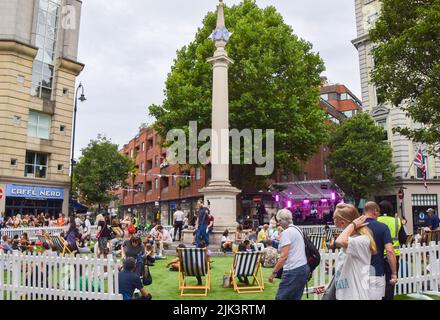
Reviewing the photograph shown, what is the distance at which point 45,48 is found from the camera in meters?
32.8

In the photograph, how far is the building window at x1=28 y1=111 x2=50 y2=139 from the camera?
103 feet

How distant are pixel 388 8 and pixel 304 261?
36.7 ft

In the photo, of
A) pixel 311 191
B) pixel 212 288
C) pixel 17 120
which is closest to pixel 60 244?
pixel 212 288

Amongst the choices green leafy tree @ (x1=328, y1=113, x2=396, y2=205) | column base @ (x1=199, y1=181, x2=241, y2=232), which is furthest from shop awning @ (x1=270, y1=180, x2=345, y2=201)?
column base @ (x1=199, y1=181, x2=241, y2=232)

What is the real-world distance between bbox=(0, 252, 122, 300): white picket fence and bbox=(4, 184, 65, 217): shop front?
22741 millimetres

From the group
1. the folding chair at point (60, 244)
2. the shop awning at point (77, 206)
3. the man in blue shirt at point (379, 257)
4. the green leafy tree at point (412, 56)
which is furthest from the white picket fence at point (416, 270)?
the shop awning at point (77, 206)

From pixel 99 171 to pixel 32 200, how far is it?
Result: 11128 millimetres

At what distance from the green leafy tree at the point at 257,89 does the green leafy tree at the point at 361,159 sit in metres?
6.30

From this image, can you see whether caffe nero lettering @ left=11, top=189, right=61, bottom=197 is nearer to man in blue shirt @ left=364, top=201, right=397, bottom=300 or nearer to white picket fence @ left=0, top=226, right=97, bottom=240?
white picket fence @ left=0, top=226, right=97, bottom=240

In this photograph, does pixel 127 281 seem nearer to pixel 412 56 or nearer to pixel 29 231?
pixel 412 56

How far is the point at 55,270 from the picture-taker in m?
7.88

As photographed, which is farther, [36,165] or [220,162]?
[36,165]
